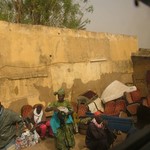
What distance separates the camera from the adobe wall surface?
778 centimetres

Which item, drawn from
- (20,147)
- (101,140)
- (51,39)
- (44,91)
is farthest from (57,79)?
(101,140)

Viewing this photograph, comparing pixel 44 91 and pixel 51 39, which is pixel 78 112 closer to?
pixel 44 91

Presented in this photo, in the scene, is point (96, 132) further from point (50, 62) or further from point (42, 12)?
point (42, 12)

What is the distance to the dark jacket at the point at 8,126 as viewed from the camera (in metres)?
4.65

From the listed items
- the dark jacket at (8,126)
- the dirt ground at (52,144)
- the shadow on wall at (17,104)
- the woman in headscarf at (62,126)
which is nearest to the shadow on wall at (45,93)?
the shadow on wall at (17,104)

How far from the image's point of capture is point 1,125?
466cm

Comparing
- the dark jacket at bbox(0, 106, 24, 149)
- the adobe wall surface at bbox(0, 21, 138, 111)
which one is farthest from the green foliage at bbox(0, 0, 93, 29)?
the dark jacket at bbox(0, 106, 24, 149)

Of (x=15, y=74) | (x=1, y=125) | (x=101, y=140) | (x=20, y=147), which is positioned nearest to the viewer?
(x=1, y=125)

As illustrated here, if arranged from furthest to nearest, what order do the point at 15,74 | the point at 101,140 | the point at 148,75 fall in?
1. the point at 148,75
2. the point at 15,74
3. the point at 101,140

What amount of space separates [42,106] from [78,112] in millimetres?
1295

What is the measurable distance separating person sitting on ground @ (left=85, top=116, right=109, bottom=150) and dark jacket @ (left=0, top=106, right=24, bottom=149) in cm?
160

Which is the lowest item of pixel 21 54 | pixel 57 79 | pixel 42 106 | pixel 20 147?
pixel 20 147

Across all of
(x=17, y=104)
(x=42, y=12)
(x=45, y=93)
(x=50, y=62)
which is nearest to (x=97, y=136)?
(x=17, y=104)

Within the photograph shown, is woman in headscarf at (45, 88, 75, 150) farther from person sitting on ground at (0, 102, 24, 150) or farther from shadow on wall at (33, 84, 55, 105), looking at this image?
shadow on wall at (33, 84, 55, 105)
